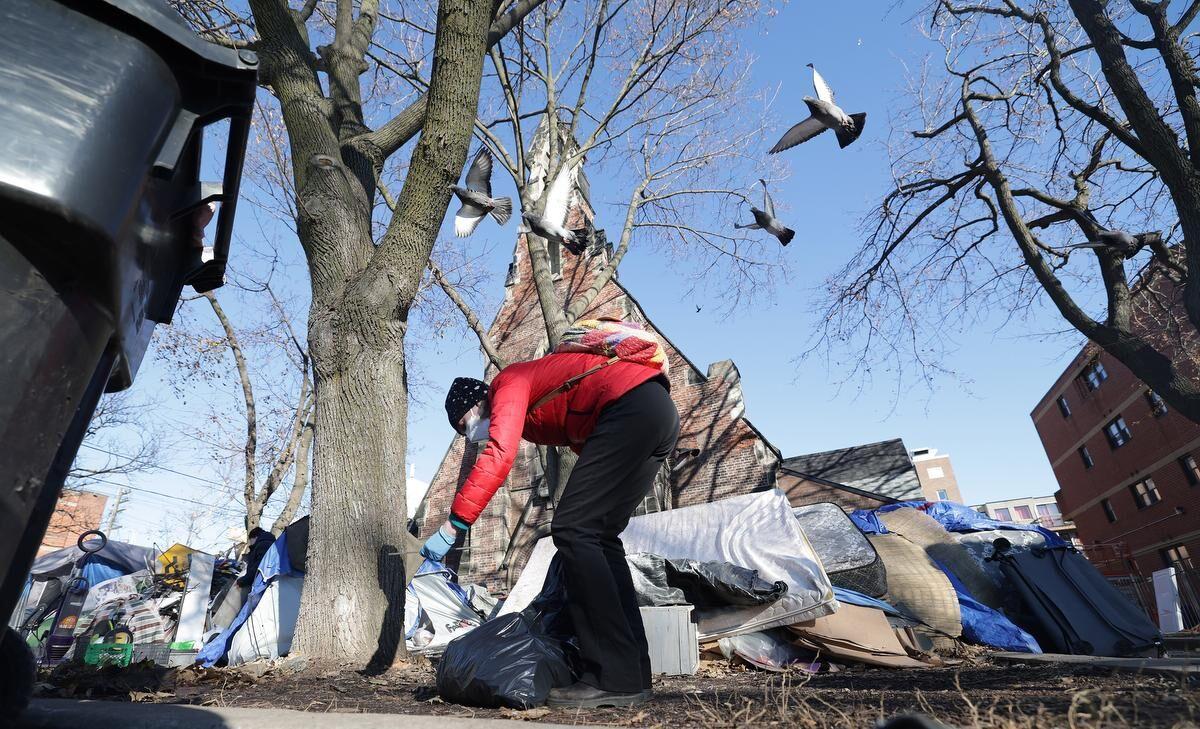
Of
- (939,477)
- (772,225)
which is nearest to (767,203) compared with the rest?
(772,225)

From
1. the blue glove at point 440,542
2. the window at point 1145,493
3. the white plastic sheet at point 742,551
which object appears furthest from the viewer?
the window at point 1145,493

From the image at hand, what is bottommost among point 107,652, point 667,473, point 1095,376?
point 107,652

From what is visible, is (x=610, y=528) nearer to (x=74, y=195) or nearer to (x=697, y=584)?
(x=74, y=195)

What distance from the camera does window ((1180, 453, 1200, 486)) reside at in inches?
950

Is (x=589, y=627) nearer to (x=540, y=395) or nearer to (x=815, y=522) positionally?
(x=540, y=395)

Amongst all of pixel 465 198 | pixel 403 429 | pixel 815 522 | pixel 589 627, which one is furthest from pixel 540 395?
pixel 465 198

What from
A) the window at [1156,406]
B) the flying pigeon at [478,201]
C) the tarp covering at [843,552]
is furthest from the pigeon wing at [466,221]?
the window at [1156,406]

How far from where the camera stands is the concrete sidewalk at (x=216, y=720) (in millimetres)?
1542

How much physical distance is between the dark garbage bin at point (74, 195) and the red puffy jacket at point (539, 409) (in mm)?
1184

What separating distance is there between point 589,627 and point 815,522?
13.4ft

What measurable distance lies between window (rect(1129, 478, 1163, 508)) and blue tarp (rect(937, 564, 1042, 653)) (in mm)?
29211

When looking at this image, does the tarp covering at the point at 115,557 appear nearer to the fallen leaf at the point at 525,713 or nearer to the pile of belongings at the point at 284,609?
the pile of belongings at the point at 284,609

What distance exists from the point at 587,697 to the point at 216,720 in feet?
3.63

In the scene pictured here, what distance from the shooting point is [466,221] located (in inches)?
382
